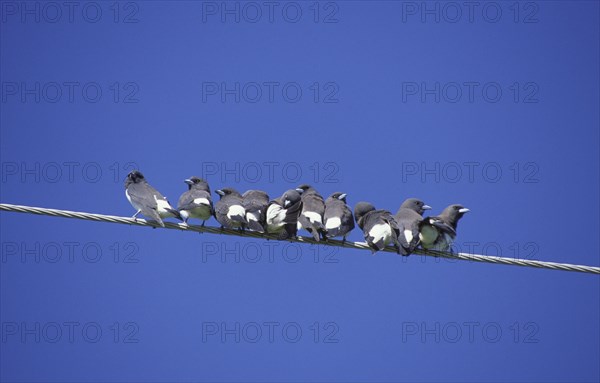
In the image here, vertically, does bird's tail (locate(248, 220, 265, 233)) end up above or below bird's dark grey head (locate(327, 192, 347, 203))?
below

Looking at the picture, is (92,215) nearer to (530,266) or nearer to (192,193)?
(192,193)

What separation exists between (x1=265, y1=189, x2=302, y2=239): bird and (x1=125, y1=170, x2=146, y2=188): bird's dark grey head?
95.0 inches

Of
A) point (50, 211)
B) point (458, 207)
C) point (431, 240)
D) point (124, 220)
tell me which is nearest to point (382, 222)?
point (431, 240)

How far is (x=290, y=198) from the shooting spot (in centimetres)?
1099

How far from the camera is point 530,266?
28.0ft

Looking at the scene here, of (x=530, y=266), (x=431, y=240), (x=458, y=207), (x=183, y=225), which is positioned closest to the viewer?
(x=530, y=266)

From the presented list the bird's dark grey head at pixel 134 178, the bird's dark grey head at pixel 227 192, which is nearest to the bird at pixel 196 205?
the bird's dark grey head at pixel 227 192

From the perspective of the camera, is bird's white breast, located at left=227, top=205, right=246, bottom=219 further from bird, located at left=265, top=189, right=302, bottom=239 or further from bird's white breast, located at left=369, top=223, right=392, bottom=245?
bird's white breast, located at left=369, top=223, right=392, bottom=245

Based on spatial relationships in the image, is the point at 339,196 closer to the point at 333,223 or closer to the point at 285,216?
the point at 333,223

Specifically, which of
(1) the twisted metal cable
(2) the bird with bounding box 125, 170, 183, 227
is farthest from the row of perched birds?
(1) the twisted metal cable

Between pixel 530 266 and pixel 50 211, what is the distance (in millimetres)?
4495

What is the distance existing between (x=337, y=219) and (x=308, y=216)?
34 centimetres

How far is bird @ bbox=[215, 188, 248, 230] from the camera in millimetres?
10828

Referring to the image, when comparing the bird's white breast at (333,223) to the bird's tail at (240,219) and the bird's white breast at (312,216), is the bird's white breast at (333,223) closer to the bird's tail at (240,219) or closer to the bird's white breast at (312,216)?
the bird's white breast at (312,216)
